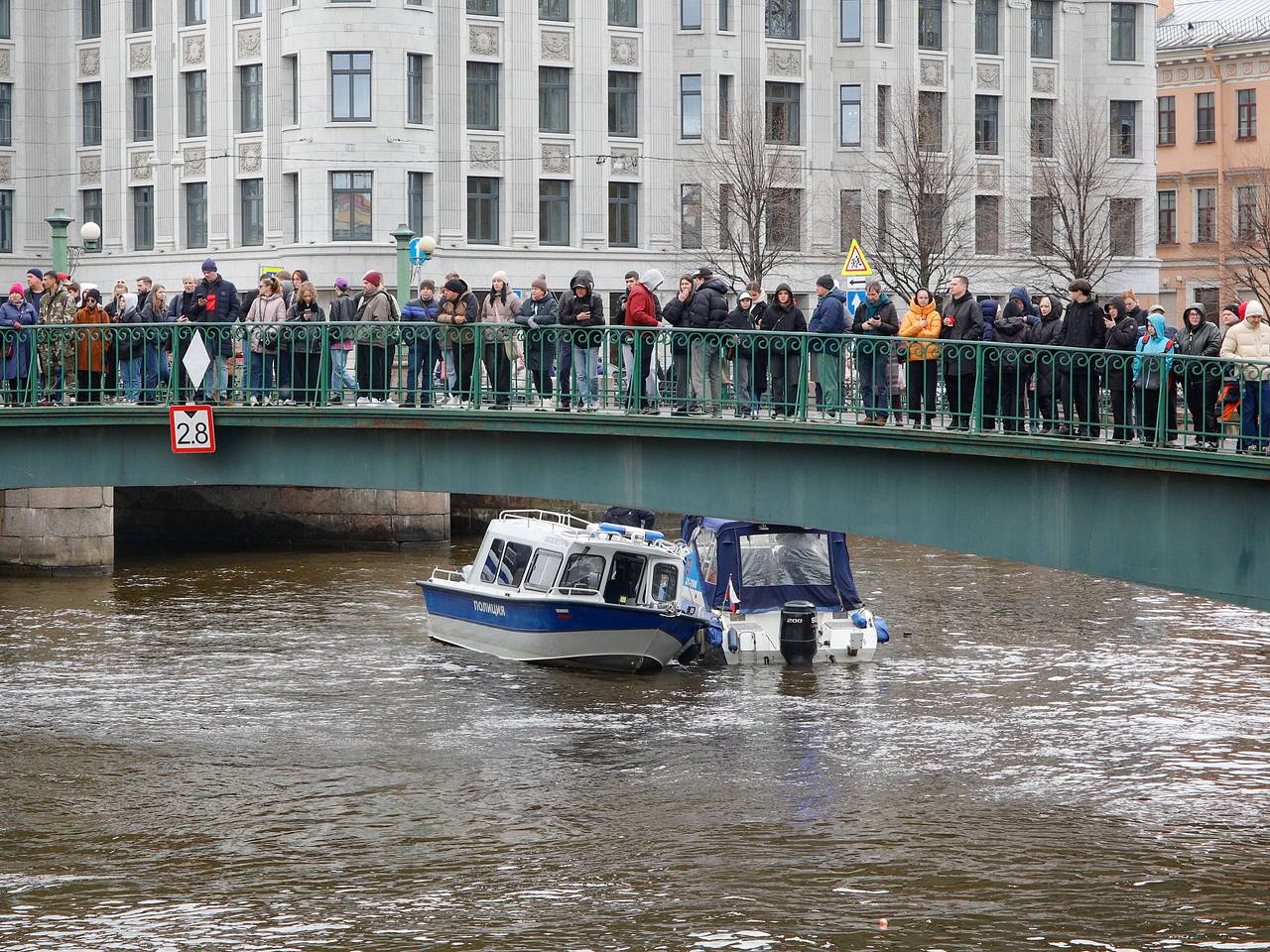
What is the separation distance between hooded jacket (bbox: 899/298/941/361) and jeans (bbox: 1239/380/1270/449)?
3661 millimetres

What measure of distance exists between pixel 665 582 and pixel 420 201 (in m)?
28.4

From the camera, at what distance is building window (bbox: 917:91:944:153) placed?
61938 millimetres

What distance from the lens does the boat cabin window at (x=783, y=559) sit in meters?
32.7

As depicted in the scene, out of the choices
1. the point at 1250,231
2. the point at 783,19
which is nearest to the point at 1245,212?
the point at 1250,231

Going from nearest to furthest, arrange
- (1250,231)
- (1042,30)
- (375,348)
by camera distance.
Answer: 1. (375,348)
2. (1250,231)
3. (1042,30)

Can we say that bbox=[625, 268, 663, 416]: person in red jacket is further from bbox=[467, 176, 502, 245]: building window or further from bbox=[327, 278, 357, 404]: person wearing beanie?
bbox=[467, 176, 502, 245]: building window

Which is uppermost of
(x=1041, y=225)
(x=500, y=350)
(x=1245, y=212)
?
(x=1245, y=212)

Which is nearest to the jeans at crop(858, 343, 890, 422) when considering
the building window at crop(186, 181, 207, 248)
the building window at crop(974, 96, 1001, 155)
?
the building window at crop(186, 181, 207, 248)

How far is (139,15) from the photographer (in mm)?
62375

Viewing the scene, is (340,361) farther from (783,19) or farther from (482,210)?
(783,19)

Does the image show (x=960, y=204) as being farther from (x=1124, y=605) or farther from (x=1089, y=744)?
(x=1089, y=744)

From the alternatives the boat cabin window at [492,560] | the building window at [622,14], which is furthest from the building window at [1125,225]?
the boat cabin window at [492,560]

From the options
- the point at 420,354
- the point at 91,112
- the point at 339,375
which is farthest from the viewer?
the point at 91,112

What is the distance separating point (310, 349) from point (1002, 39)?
4624 cm
